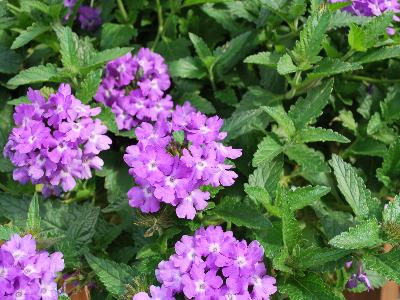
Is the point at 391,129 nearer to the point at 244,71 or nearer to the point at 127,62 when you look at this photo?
the point at 244,71

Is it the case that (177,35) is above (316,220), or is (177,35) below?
above

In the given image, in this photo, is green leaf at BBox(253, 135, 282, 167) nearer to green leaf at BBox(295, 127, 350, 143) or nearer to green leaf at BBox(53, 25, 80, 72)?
green leaf at BBox(295, 127, 350, 143)

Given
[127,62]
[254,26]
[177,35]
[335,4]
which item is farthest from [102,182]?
[335,4]

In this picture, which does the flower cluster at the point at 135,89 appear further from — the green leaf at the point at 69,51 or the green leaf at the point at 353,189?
the green leaf at the point at 353,189

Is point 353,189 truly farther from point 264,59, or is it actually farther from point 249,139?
point 264,59

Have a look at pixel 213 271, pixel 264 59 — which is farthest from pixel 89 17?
pixel 213 271

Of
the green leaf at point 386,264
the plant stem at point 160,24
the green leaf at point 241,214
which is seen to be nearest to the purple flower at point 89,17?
the plant stem at point 160,24

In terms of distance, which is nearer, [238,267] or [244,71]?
[238,267]
